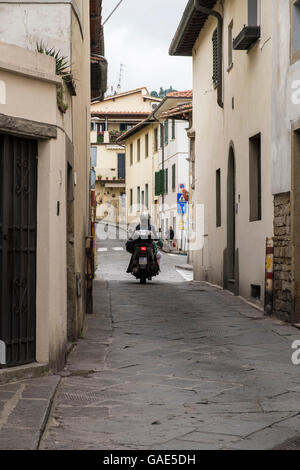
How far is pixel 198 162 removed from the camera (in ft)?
71.9

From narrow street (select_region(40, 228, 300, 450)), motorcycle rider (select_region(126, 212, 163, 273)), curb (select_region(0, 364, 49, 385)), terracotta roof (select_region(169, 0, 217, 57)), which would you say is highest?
terracotta roof (select_region(169, 0, 217, 57))

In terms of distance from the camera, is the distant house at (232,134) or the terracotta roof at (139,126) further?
the terracotta roof at (139,126)

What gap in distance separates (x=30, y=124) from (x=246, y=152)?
822 centimetres

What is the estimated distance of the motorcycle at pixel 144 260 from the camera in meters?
19.2

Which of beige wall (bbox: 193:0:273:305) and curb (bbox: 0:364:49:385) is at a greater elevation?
beige wall (bbox: 193:0:273:305)

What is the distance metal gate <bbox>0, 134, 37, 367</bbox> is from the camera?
277 inches

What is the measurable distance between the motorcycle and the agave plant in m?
10.5

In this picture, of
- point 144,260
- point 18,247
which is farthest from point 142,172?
point 18,247

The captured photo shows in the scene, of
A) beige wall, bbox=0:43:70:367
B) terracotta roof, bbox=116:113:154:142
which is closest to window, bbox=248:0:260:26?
beige wall, bbox=0:43:70:367

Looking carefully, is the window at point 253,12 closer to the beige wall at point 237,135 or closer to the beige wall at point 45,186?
the beige wall at point 237,135

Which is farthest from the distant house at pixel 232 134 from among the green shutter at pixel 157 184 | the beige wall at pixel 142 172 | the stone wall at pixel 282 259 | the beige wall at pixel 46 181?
the beige wall at pixel 142 172

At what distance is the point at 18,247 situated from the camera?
723 centimetres

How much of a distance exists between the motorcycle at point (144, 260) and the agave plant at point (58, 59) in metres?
10.5

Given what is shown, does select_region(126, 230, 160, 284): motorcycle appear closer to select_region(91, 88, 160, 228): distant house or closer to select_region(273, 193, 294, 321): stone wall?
select_region(273, 193, 294, 321): stone wall
